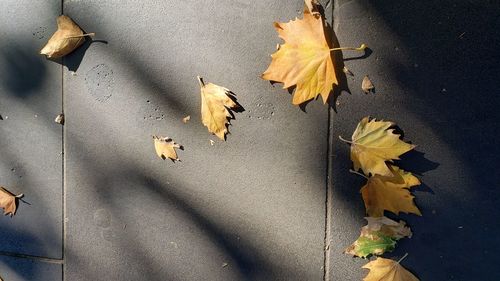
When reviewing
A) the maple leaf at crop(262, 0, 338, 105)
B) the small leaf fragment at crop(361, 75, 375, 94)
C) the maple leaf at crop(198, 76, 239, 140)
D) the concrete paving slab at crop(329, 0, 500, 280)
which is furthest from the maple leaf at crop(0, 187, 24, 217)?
the small leaf fragment at crop(361, 75, 375, 94)

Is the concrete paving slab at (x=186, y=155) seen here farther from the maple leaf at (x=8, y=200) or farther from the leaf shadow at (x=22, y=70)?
the maple leaf at (x=8, y=200)

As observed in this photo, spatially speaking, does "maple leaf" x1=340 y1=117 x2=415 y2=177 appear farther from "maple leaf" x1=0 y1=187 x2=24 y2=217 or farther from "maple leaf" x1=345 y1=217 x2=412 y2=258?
"maple leaf" x1=0 y1=187 x2=24 y2=217

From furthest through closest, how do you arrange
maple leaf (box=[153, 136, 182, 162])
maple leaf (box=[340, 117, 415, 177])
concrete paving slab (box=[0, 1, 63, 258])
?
concrete paving slab (box=[0, 1, 63, 258])
maple leaf (box=[153, 136, 182, 162])
maple leaf (box=[340, 117, 415, 177])

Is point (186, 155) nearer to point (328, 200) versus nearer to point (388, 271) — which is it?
point (328, 200)

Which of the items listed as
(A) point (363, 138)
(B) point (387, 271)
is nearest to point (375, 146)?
(A) point (363, 138)

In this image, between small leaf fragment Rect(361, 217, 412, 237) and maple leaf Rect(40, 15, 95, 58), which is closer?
small leaf fragment Rect(361, 217, 412, 237)

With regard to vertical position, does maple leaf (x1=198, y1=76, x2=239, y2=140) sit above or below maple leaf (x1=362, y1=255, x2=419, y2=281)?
above

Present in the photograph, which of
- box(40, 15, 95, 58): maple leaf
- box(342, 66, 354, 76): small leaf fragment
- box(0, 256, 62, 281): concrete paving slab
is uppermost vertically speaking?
box(40, 15, 95, 58): maple leaf
